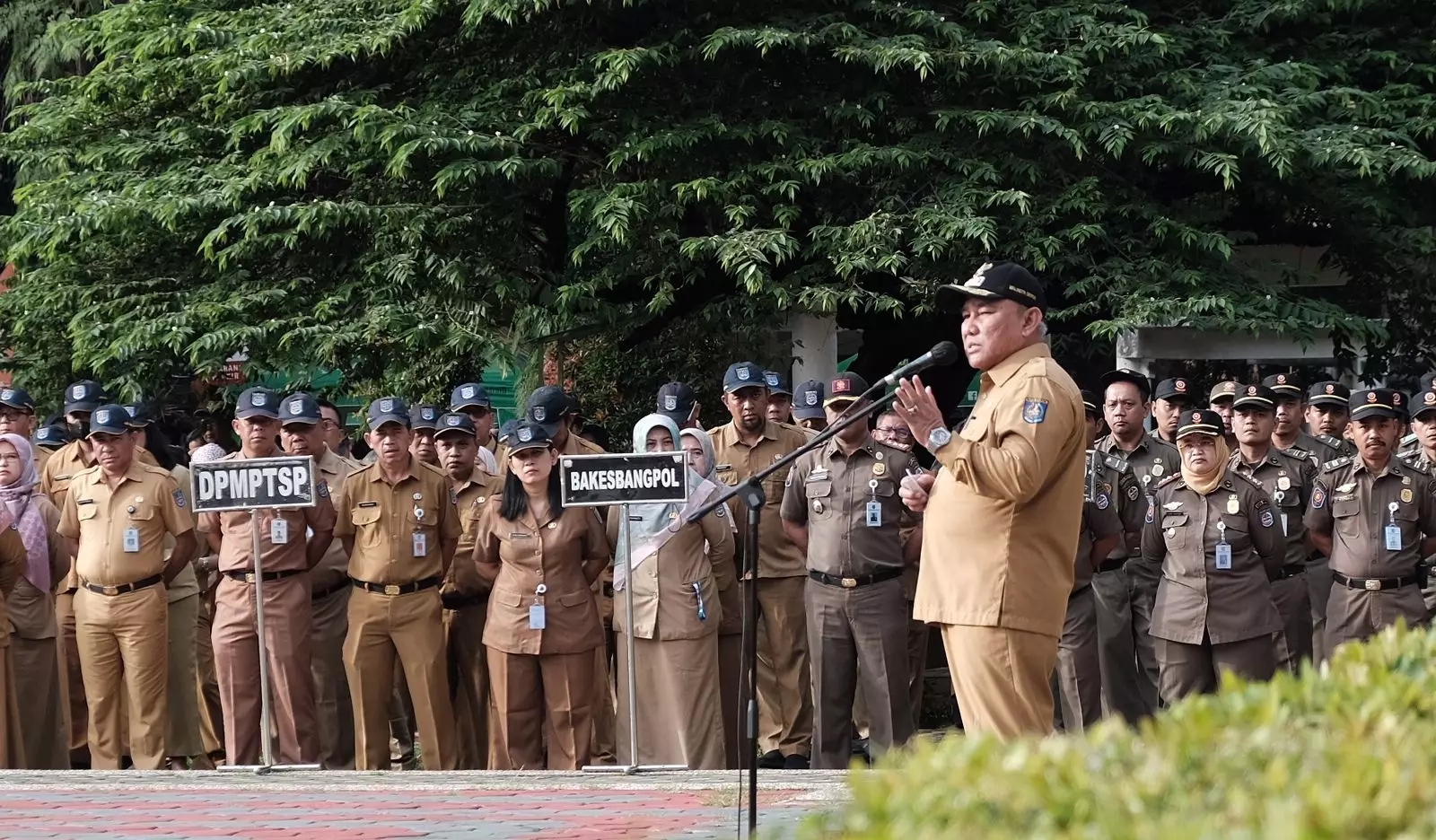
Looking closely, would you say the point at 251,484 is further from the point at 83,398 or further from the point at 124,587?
the point at 83,398

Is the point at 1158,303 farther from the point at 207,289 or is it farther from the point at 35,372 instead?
the point at 35,372

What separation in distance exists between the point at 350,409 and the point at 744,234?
27.3 feet

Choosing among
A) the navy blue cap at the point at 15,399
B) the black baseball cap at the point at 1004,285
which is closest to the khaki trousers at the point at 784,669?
the navy blue cap at the point at 15,399

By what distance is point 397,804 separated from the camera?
23.8 feet

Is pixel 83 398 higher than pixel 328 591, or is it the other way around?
pixel 83 398

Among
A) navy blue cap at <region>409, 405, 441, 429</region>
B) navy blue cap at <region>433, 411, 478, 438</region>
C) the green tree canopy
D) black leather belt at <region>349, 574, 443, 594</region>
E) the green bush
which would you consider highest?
the green tree canopy

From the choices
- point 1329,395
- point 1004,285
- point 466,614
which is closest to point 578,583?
point 466,614

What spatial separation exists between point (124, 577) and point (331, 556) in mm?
1226

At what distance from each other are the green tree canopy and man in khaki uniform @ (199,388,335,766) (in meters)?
3.52

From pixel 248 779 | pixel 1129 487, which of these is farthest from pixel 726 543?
pixel 248 779

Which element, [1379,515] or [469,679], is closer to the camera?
[1379,515]

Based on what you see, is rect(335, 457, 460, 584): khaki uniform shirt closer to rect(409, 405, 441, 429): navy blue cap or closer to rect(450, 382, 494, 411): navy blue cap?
rect(409, 405, 441, 429): navy blue cap

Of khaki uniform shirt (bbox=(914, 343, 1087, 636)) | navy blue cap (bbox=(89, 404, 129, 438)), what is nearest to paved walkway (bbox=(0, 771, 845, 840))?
khaki uniform shirt (bbox=(914, 343, 1087, 636))

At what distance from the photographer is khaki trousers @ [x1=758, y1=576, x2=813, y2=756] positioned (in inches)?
440
